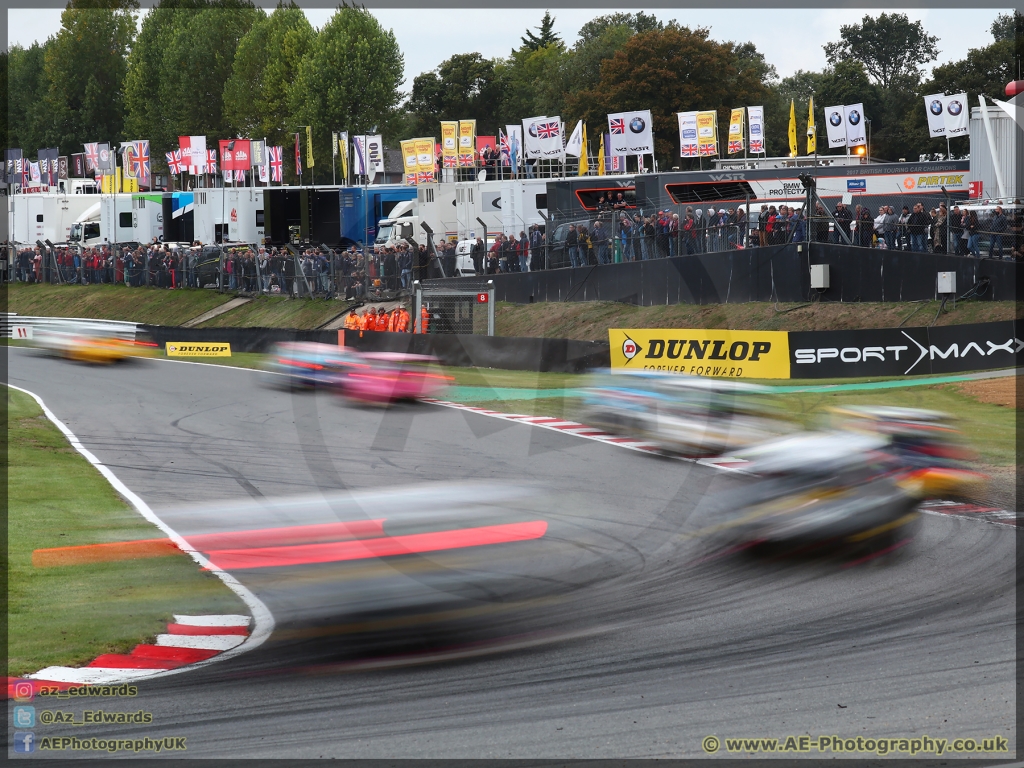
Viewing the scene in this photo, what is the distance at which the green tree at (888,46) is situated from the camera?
93.8 meters

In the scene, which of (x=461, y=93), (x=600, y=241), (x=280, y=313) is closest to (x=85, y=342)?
(x=280, y=313)

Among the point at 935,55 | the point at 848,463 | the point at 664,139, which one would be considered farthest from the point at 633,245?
the point at 935,55

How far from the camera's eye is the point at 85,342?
26594 mm

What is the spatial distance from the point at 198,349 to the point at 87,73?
257 feet

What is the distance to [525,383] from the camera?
22.8 m

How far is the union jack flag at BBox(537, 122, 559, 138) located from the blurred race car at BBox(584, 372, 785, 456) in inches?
1154

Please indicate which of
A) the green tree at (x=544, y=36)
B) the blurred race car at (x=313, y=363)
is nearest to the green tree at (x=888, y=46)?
the green tree at (x=544, y=36)

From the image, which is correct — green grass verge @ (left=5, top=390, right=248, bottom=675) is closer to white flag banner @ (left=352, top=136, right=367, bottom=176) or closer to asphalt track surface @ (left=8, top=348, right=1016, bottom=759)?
asphalt track surface @ (left=8, top=348, right=1016, bottom=759)

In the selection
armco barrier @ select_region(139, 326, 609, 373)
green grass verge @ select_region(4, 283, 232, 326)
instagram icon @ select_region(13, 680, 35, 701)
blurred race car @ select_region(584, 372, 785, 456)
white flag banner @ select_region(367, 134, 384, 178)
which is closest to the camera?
instagram icon @ select_region(13, 680, 35, 701)

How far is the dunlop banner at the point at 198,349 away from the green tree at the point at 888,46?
3092 inches

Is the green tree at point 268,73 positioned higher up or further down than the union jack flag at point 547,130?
higher up

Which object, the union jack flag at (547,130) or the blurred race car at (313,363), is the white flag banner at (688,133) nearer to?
the union jack flag at (547,130)

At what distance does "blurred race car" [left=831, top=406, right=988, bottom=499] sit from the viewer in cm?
987

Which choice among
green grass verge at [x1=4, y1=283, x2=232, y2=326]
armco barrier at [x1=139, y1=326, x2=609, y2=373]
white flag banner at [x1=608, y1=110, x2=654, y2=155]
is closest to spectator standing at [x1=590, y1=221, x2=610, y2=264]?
armco barrier at [x1=139, y1=326, x2=609, y2=373]
